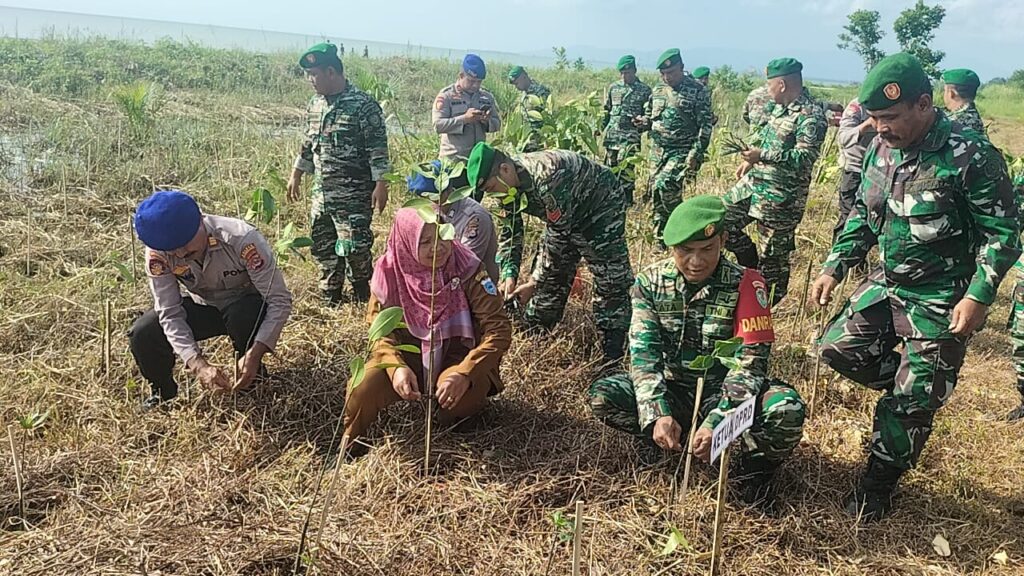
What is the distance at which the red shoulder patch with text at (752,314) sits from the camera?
2234 mm

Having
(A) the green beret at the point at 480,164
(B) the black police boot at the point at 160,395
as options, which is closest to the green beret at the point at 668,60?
(A) the green beret at the point at 480,164

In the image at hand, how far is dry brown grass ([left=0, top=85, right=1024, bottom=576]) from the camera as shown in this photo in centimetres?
203

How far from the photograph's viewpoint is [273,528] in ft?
6.88

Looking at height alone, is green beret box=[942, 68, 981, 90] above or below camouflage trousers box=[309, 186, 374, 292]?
above

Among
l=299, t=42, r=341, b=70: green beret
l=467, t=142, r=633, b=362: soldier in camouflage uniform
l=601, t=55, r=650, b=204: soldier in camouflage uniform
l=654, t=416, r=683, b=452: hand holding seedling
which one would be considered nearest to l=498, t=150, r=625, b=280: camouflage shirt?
l=467, t=142, r=633, b=362: soldier in camouflage uniform

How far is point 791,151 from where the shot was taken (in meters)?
4.15

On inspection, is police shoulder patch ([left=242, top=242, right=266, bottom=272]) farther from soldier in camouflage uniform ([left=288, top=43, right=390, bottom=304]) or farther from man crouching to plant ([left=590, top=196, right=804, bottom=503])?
man crouching to plant ([left=590, top=196, right=804, bottom=503])

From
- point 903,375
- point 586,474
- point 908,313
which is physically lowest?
point 586,474

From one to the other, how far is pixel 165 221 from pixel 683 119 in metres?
4.53

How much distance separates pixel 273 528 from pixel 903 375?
2.02 metres

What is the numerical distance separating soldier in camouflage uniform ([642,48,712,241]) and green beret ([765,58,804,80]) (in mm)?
1253

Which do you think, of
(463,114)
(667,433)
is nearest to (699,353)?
(667,433)

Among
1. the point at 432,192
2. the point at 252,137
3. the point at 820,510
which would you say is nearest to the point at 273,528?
the point at 432,192

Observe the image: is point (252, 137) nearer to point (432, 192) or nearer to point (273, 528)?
point (432, 192)
